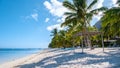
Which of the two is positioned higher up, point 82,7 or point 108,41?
point 82,7

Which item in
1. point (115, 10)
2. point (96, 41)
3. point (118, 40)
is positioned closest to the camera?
point (115, 10)

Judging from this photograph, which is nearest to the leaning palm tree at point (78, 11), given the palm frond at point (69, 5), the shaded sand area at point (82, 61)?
the palm frond at point (69, 5)

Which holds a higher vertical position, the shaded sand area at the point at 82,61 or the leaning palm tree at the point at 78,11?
the leaning palm tree at the point at 78,11

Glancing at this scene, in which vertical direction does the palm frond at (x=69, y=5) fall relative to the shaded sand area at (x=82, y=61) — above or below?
above

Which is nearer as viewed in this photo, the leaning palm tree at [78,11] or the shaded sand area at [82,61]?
the shaded sand area at [82,61]

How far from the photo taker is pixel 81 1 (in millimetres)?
27844

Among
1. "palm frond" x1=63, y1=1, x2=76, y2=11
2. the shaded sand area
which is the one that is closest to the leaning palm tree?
"palm frond" x1=63, y1=1, x2=76, y2=11

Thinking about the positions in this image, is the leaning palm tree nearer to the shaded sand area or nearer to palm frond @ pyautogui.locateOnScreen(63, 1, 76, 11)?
palm frond @ pyautogui.locateOnScreen(63, 1, 76, 11)

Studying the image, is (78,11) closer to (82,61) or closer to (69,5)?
(69,5)

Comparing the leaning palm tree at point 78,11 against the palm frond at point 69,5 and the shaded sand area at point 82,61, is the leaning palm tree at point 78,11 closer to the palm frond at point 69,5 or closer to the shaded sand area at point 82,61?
the palm frond at point 69,5

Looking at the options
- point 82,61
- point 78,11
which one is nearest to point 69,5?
point 78,11

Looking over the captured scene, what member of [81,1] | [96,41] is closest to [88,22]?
[81,1]

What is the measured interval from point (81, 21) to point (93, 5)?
2861 mm

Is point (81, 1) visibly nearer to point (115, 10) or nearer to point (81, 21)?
point (81, 21)
